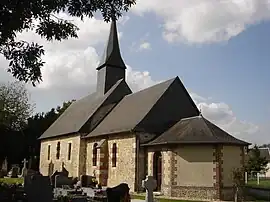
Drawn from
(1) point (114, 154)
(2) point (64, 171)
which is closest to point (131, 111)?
(1) point (114, 154)

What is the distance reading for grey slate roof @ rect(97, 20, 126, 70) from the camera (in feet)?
124

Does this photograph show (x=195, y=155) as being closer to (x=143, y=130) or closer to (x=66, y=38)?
(x=143, y=130)

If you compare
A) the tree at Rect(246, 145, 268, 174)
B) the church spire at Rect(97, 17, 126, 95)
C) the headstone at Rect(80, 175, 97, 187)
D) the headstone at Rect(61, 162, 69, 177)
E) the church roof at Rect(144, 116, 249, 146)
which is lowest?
the headstone at Rect(80, 175, 97, 187)

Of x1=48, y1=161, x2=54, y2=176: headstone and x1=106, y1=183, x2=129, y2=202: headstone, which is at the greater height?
x1=48, y1=161, x2=54, y2=176: headstone

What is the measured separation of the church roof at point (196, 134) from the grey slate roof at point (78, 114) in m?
11.3

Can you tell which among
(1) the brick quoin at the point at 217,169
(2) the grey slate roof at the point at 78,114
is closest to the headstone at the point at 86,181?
(2) the grey slate roof at the point at 78,114

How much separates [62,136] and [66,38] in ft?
102

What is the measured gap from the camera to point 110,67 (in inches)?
1491

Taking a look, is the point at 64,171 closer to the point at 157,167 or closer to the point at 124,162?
the point at 124,162

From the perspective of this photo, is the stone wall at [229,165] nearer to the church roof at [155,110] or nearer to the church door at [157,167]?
the church door at [157,167]

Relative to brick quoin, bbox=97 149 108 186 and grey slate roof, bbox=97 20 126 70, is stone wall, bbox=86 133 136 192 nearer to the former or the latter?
brick quoin, bbox=97 149 108 186

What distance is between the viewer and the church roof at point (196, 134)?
75.8ft

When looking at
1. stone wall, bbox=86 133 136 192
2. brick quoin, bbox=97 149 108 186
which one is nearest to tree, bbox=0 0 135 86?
stone wall, bbox=86 133 136 192

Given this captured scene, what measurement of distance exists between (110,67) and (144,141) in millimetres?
13012
